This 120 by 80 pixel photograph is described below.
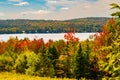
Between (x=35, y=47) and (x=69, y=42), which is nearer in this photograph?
(x=69, y=42)

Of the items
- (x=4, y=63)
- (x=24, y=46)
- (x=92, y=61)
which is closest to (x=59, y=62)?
(x=92, y=61)

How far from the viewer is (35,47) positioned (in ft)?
327

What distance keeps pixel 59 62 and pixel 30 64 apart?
7781 mm

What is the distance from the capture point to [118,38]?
37.5 ft

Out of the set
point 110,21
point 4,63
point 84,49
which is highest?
point 110,21

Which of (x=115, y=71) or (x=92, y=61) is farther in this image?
(x=92, y=61)

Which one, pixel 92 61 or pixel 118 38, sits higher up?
pixel 118 38

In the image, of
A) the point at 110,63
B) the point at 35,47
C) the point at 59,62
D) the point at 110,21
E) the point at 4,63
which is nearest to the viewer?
the point at 110,63

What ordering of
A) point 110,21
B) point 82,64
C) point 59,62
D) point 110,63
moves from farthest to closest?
point 59,62 → point 82,64 → point 110,21 → point 110,63

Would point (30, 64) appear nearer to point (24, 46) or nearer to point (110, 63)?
point (24, 46)

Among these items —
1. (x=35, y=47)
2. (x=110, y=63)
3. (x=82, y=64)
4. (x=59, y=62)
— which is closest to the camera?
(x=110, y=63)

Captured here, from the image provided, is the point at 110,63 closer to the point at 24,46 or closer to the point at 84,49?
the point at 84,49

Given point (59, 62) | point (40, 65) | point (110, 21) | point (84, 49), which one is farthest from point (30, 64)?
point (110, 21)

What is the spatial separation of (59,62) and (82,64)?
29.0 feet
